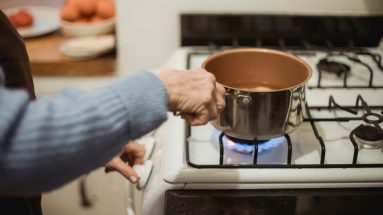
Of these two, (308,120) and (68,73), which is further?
(68,73)

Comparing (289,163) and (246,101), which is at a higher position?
(246,101)

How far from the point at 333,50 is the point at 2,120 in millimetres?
825

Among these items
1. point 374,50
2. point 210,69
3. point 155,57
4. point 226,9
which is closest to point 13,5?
point 155,57

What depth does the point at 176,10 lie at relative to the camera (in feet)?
3.43

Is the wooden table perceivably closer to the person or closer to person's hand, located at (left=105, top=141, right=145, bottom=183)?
person's hand, located at (left=105, top=141, right=145, bottom=183)

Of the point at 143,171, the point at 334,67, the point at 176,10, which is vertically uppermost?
the point at 176,10

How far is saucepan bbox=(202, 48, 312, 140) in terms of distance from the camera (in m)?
0.66

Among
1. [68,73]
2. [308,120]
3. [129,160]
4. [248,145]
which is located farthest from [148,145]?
[68,73]

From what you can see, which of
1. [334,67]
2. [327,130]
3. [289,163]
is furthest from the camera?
[334,67]

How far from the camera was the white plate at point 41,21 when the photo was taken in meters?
1.26

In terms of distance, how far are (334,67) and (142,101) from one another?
60 centimetres

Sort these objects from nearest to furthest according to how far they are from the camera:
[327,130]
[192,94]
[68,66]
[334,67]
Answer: [192,94] < [327,130] < [334,67] < [68,66]

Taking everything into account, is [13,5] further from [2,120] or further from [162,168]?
[2,120]

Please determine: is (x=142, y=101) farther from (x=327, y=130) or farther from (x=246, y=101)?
(x=327, y=130)
